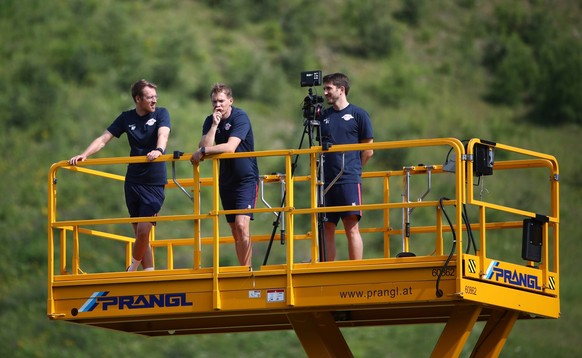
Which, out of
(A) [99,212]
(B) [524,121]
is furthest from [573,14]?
(A) [99,212]

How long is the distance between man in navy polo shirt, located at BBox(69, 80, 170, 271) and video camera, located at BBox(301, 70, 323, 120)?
1560mm

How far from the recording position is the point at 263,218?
40219 mm

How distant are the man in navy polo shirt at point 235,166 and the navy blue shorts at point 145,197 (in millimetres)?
797

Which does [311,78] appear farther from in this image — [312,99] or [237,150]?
[237,150]

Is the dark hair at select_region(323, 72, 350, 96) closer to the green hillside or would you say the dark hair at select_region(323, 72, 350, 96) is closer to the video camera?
the video camera

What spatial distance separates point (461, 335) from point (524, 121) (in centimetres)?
4088

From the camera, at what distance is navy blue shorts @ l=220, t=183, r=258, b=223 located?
48.0ft

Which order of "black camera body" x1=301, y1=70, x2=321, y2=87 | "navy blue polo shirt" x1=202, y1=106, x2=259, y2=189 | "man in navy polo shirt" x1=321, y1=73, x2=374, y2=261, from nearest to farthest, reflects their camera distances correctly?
"man in navy polo shirt" x1=321, y1=73, x2=374, y2=261, "navy blue polo shirt" x1=202, y1=106, x2=259, y2=189, "black camera body" x1=301, y1=70, x2=321, y2=87

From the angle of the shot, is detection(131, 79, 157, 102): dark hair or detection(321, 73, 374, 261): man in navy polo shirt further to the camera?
detection(131, 79, 157, 102): dark hair

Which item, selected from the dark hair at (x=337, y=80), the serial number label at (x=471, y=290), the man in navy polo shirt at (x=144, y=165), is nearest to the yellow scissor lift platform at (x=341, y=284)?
the serial number label at (x=471, y=290)

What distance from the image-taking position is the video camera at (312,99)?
1471cm

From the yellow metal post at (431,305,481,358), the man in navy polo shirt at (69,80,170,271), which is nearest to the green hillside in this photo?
the man in navy polo shirt at (69,80,170,271)

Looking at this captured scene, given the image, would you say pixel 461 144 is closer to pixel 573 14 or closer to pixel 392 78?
pixel 392 78

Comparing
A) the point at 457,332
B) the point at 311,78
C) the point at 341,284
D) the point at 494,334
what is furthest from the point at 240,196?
the point at 494,334
